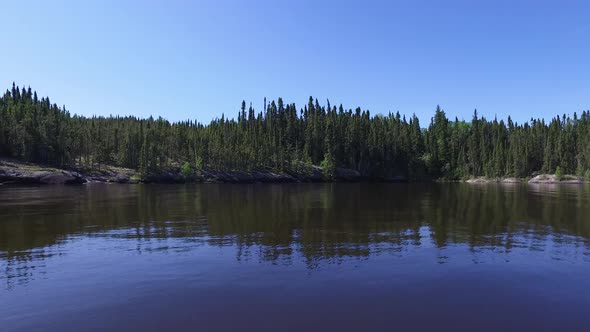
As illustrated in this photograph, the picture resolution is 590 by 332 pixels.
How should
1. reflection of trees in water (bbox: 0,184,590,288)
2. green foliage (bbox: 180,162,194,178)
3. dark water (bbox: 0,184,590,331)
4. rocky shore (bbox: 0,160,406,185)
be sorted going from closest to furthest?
dark water (bbox: 0,184,590,331)
reflection of trees in water (bbox: 0,184,590,288)
rocky shore (bbox: 0,160,406,185)
green foliage (bbox: 180,162,194,178)

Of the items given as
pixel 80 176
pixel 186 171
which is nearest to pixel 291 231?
pixel 80 176

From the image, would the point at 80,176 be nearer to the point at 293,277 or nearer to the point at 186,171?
the point at 186,171

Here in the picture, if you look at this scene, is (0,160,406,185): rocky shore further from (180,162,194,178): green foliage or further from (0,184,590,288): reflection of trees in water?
(0,184,590,288): reflection of trees in water

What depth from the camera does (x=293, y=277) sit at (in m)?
22.3

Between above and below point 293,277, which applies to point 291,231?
above

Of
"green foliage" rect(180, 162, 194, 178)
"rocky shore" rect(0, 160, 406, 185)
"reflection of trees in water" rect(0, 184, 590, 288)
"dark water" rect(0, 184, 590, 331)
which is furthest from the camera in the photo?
"green foliage" rect(180, 162, 194, 178)

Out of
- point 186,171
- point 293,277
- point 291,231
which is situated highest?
point 186,171

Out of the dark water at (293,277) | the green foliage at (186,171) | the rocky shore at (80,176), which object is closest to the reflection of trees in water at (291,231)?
the dark water at (293,277)

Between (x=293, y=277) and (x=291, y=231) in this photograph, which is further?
(x=291, y=231)

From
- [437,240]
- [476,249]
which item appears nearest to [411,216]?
[437,240]

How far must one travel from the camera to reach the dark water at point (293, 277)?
16266 millimetres

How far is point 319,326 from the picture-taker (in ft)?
51.0

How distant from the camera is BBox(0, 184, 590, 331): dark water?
53.4 feet

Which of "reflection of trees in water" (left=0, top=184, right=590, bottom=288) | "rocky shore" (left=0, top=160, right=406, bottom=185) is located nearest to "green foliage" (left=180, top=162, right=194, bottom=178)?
"rocky shore" (left=0, top=160, right=406, bottom=185)
